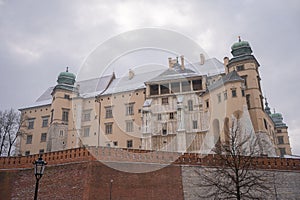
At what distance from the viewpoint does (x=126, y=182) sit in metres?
21.1

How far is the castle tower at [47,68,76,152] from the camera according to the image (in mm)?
42750

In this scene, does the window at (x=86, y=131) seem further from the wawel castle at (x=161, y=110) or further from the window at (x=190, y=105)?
the window at (x=190, y=105)

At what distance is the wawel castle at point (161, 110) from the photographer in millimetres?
33188

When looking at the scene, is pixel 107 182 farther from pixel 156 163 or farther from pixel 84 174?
pixel 156 163

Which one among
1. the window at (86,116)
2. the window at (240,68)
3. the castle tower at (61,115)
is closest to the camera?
the window at (240,68)

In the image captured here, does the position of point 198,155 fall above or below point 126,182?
above

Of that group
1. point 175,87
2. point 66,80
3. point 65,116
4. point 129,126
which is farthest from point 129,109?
point 66,80

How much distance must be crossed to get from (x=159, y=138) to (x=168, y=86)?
7.05m

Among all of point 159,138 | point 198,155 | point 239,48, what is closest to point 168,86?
point 159,138

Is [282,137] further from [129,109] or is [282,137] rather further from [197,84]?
[129,109]

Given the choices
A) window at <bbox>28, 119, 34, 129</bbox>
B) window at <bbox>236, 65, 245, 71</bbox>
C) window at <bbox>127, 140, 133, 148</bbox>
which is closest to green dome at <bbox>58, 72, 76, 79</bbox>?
window at <bbox>28, 119, 34, 129</bbox>

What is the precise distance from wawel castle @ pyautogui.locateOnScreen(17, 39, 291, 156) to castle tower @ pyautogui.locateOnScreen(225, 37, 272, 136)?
100mm

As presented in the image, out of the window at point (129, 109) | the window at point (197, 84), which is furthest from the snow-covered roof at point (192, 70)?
the window at point (129, 109)

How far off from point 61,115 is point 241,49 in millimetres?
24998
